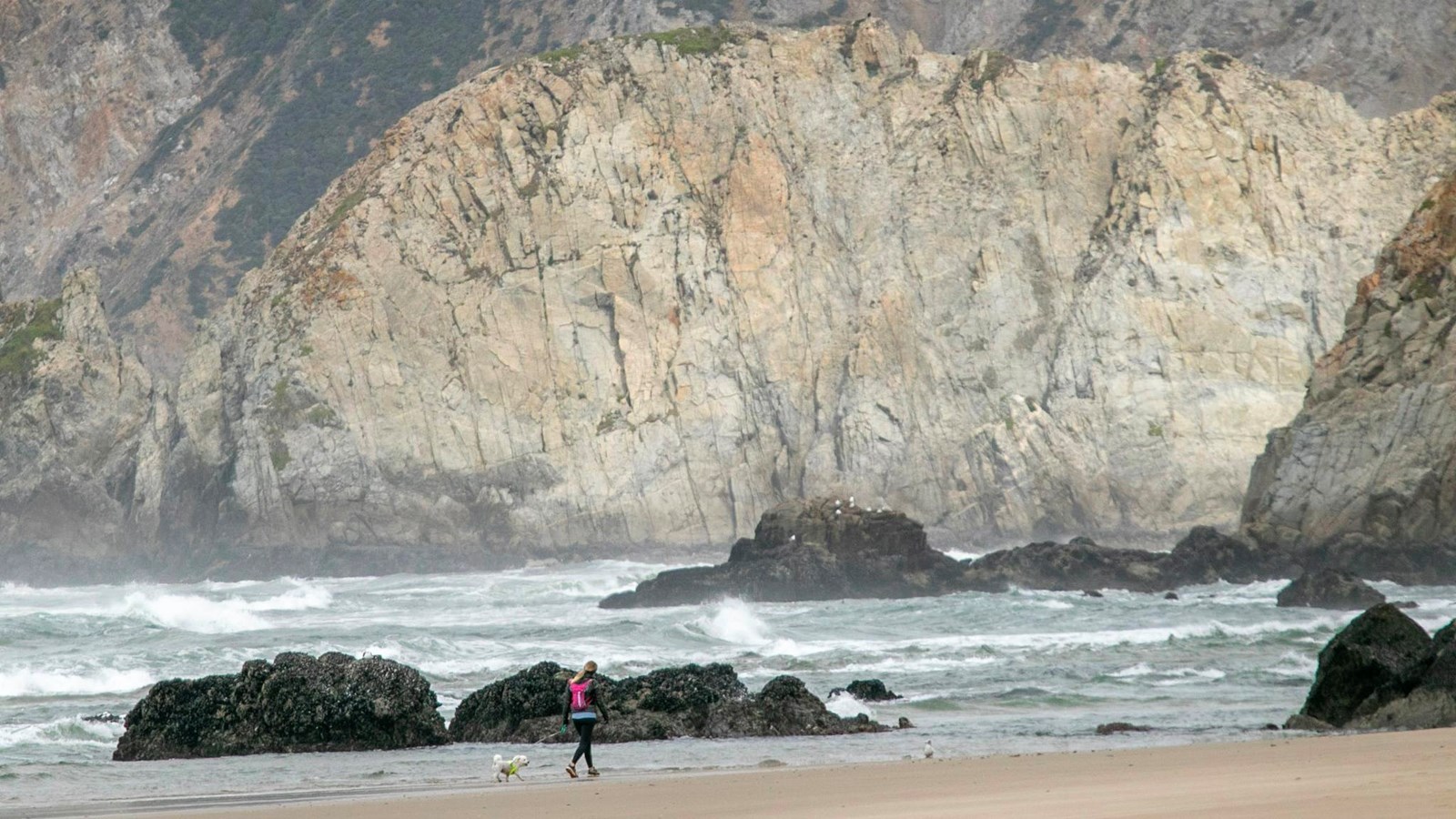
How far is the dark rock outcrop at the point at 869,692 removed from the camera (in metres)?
20.6

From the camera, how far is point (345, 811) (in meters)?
11.4

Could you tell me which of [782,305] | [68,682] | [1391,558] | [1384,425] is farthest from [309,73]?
[68,682]

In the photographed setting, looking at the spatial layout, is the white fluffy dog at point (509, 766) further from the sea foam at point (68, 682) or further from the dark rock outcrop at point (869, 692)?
the sea foam at point (68, 682)

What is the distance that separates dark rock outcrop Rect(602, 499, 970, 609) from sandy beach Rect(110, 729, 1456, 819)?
1073 inches

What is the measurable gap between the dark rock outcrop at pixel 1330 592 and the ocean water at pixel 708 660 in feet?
2.18

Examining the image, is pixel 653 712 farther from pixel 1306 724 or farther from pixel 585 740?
pixel 1306 724

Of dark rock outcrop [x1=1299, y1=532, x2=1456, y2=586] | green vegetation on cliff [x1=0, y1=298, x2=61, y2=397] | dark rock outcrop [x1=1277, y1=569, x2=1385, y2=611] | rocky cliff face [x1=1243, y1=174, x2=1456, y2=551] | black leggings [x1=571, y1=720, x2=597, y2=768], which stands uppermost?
green vegetation on cliff [x1=0, y1=298, x2=61, y2=397]

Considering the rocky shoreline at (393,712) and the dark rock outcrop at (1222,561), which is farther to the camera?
the dark rock outcrop at (1222,561)

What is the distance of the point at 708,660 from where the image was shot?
87.2 ft

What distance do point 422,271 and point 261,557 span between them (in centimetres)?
1176

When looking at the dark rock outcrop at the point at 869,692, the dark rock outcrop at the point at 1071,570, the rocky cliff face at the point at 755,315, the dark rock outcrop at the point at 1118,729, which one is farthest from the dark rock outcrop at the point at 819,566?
the dark rock outcrop at the point at 1118,729

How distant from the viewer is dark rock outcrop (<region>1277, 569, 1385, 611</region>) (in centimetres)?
3331

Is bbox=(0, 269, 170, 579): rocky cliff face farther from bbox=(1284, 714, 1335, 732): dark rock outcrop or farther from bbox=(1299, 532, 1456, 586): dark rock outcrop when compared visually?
bbox=(1284, 714, 1335, 732): dark rock outcrop

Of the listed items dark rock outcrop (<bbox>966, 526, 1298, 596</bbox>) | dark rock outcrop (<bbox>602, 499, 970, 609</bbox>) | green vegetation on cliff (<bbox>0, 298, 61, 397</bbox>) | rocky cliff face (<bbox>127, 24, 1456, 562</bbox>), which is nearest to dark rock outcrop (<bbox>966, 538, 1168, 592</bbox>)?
dark rock outcrop (<bbox>966, 526, 1298, 596</bbox>)
